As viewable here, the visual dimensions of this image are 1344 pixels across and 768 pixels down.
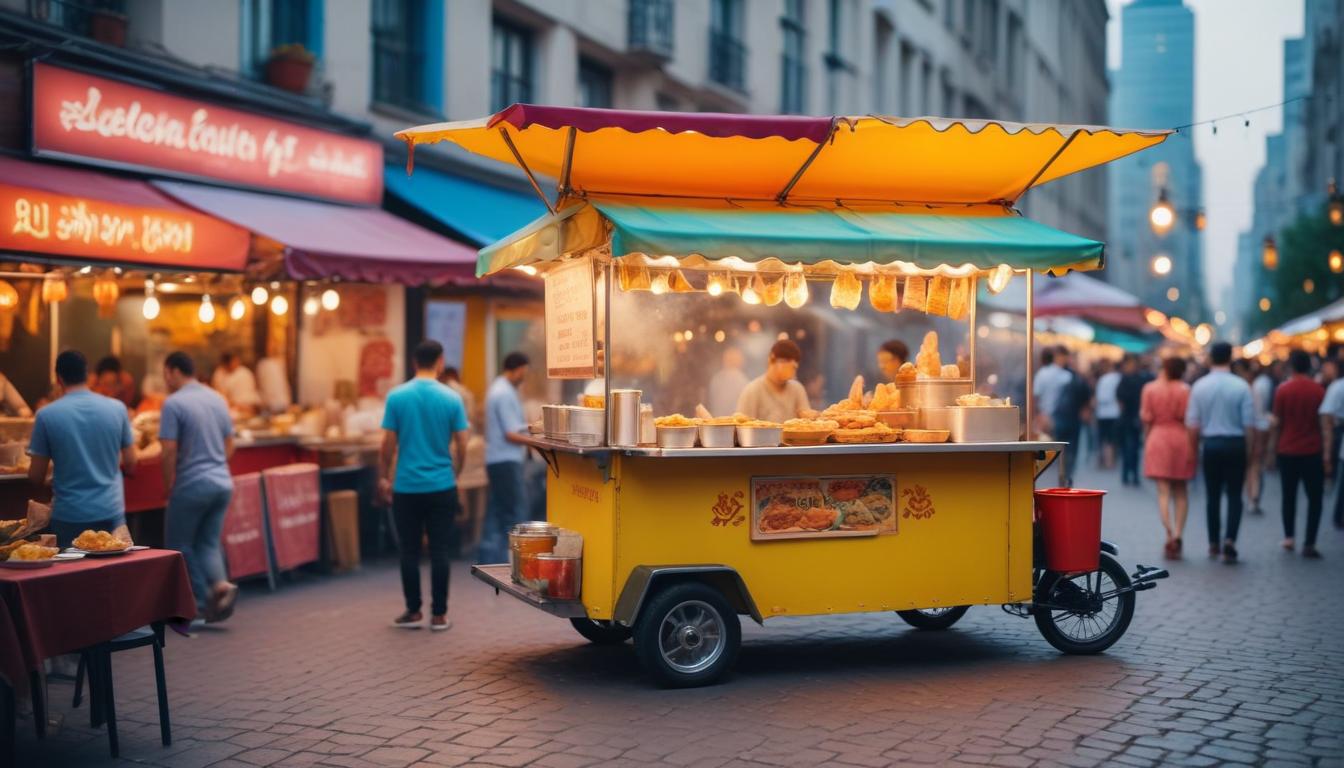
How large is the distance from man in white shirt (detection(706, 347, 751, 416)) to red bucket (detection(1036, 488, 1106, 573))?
7.25 meters

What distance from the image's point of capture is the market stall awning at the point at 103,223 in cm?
1026

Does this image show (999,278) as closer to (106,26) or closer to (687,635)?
(687,635)

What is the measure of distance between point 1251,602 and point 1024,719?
437cm

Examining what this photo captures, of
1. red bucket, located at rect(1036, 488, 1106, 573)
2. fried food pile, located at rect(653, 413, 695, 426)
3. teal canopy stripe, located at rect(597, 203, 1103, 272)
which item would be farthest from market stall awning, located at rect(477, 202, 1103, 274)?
red bucket, located at rect(1036, 488, 1106, 573)

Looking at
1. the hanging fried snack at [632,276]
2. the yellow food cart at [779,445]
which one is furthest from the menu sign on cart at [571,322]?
the hanging fried snack at [632,276]

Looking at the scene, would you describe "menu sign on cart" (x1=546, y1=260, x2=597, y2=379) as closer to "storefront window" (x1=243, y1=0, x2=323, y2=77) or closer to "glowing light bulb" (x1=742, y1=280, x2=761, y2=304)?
"glowing light bulb" (x1=742, y1=280, x2=761, y2=304)

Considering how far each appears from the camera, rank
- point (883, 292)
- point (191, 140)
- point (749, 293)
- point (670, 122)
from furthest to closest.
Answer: point (191, 140) < point (749, 293) < point (883, 292) < point (670, 122)

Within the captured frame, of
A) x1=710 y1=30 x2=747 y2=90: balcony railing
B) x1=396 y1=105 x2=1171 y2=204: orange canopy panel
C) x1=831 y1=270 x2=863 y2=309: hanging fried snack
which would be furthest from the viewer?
x1=710 y1=30 x2=747 y2=90: balcony railing

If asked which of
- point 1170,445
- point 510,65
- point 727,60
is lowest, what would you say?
point 1170,445

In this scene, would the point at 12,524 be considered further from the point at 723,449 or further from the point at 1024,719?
the point at 1024,719

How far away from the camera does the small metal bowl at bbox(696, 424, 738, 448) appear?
7.40m

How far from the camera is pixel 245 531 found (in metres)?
10.8

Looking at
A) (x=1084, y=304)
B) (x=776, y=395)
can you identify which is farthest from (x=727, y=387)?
(x=1084, y=304)

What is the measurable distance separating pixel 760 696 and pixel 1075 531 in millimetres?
2351
